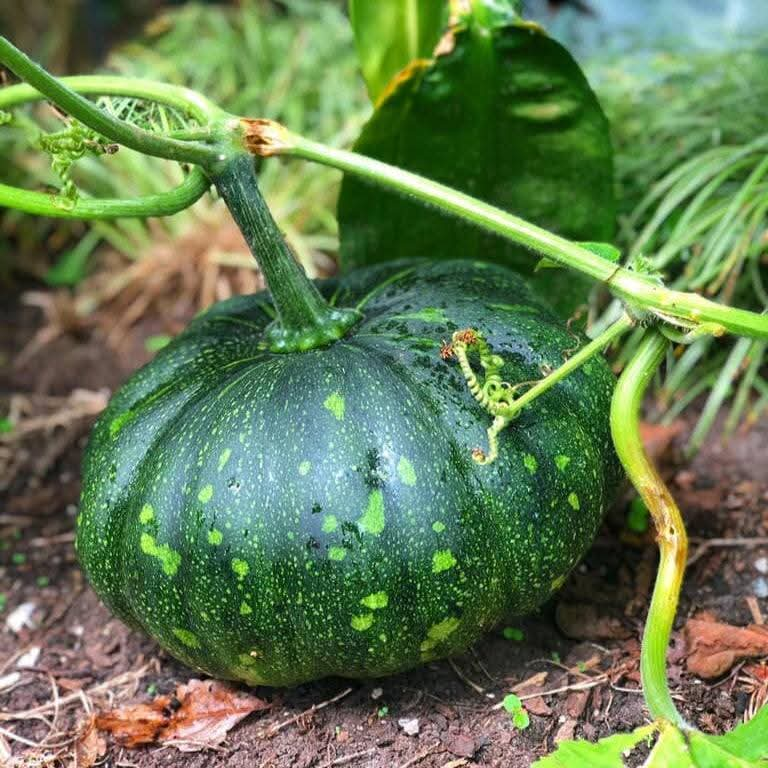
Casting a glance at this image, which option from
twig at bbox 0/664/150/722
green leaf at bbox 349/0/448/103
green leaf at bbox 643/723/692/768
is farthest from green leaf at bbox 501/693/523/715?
green leaf at bbox 349/0/448/103

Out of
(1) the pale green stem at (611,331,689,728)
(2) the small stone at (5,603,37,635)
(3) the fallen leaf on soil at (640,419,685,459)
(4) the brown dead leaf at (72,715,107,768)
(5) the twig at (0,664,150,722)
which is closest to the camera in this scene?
(1) the pale green stem at (611,331,689,728)

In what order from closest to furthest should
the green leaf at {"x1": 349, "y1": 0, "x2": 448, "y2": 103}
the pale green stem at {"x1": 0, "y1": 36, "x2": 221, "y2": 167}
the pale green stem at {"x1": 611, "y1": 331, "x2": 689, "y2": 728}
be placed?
1. the pale green stem at {"x1": 0, "y1": 36, "x2": 221, "y2": 167}
2. the pale green stem at {"x1": 611, "y1": 331, "x2": 689, "y2": 728}
3. the green leaf at {"x1": 349, "y1": 0, "x2": 448, "y2": 103}

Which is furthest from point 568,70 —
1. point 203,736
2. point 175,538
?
point 203,736

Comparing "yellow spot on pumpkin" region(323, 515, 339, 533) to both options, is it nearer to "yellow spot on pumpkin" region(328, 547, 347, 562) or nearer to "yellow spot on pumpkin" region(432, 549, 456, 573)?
"yellow spot on pumpkin" region(328, 547, 347, 562)

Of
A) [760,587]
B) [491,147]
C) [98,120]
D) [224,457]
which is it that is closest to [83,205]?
[98,120]

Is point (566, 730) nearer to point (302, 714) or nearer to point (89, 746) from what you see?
point (302, 714)

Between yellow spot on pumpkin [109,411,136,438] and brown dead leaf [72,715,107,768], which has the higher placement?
yellow spot on pumpkin [109,411,136,438]
